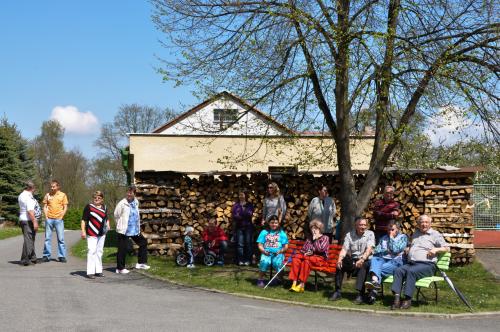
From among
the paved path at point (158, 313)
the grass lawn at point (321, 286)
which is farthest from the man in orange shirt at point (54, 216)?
the paved path at point (158, 313)

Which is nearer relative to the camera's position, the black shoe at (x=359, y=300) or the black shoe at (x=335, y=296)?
the black shoe at (x=359, y=300)

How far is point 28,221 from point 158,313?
623cm

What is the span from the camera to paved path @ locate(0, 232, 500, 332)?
7.82 meters

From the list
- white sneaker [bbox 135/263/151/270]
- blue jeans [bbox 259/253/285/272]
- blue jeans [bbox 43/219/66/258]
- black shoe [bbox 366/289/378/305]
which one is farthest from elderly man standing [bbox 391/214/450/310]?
blue jeans [bbox 43/219/66/258]

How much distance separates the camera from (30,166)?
52.6m

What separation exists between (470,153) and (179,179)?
7.06m

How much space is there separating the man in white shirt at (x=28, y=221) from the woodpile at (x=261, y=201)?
261 cm

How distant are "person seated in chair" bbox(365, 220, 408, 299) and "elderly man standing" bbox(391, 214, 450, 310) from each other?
0.77 feet

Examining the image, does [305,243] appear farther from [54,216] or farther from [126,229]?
[54,216]

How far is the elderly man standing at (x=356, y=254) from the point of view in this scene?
10.1 m

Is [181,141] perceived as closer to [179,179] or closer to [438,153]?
[179,179]

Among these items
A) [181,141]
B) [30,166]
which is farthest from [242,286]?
[30,166]

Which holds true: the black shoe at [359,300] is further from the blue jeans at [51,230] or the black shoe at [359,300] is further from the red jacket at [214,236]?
the blue jeans at [51,230]

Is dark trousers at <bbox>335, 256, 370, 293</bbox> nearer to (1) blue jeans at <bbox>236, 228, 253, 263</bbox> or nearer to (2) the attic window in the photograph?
(2) the attic window
